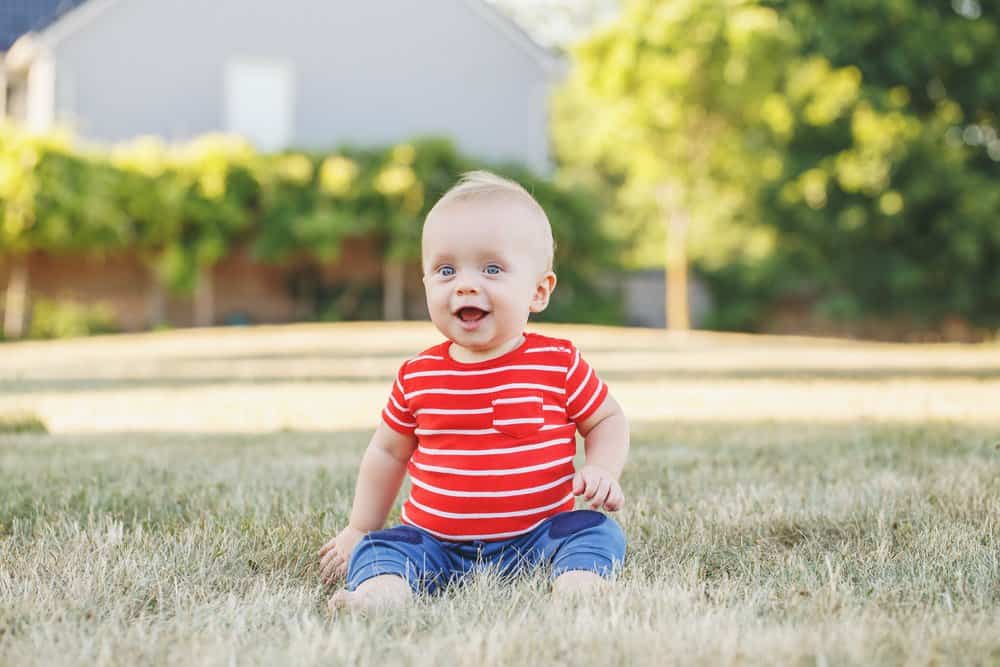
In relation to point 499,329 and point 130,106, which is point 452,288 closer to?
point 499,329

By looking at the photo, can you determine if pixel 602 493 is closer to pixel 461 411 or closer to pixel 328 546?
pixel 461 411

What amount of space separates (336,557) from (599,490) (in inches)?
26.1

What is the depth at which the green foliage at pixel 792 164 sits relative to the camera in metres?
18.2

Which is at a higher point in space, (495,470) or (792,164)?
(792,164)

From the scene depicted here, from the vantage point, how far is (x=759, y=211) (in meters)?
22.4

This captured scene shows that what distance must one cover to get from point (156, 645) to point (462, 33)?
66.4ft

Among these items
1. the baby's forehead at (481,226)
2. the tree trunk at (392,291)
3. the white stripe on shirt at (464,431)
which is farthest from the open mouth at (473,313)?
the tree trunk at (392,291)

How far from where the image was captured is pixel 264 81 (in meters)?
19.7

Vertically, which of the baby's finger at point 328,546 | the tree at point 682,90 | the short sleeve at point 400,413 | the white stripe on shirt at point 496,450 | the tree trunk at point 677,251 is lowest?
the baby's finger at point 328,546

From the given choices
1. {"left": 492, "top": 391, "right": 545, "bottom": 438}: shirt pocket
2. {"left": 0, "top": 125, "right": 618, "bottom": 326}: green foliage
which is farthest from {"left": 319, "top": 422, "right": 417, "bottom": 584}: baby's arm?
{"left": 0, "top": 125, "right": 618, "bottom": 326}: green foliage

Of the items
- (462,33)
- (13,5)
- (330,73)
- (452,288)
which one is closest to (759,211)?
(462,33)

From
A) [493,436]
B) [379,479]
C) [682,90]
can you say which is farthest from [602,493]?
[682,90]

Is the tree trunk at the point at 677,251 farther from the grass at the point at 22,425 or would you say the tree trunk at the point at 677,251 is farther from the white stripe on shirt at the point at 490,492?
the white stripe on shirt at the point at 490,492

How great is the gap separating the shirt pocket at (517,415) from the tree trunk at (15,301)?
16.0 meters
